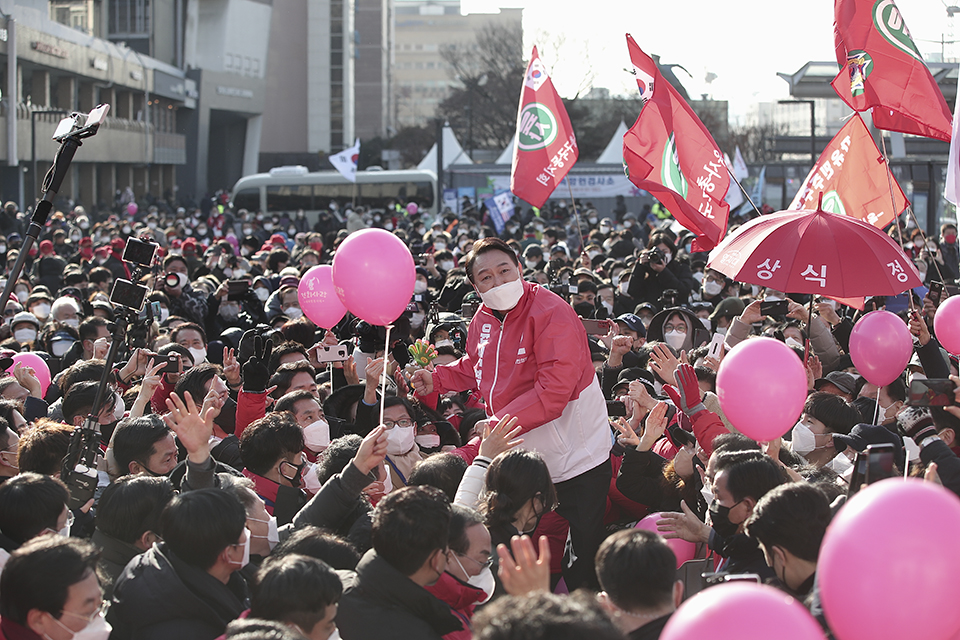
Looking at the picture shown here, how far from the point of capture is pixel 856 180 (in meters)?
7.78

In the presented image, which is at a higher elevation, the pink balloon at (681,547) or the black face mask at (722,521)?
the black face mask at (722,521)

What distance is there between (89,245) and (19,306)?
7.30m

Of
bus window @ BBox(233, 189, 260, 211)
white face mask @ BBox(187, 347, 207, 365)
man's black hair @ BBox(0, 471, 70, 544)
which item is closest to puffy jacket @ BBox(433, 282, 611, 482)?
man's black hair @ BBox(0, 471, 70, 544)

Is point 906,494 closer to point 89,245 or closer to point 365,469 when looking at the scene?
Result: point 365,469

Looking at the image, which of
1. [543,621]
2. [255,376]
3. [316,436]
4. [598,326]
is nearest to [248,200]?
[255,376]

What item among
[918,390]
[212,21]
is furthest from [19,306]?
[212,21]

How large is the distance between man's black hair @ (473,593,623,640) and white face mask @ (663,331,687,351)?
5.93 meters

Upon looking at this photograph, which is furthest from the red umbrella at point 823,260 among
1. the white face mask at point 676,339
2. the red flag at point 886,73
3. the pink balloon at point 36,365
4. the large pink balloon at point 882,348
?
the pink balloon at point 36,365

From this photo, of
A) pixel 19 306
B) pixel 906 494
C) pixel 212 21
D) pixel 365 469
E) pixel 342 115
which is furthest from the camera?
pixel 342 115

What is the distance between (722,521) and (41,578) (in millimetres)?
2359

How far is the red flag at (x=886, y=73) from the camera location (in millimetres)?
6961

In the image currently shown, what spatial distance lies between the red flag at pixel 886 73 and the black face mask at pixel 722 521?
14.2 feet

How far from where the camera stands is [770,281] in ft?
17.6

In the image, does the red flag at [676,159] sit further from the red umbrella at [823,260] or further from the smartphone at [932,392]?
the smartphone at [932,392]
